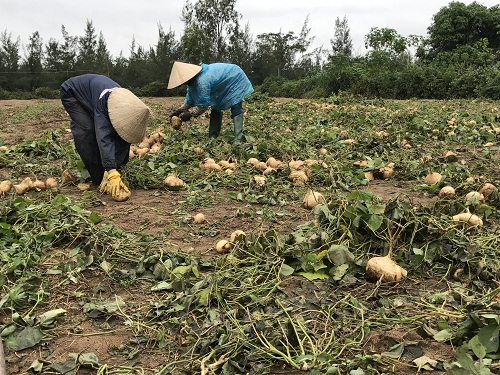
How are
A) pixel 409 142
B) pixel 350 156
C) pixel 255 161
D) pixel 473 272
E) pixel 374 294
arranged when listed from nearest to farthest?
pixel 374 294, pixel 473 272, pixel 255 161, pixel 350 156, pixel 409 142

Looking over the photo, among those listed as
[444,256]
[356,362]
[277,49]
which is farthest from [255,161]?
[277,49]

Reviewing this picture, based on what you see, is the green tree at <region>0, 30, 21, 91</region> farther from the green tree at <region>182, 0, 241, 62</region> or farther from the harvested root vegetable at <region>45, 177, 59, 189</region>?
the harvested root vegetable at <region>45, 177, 59, 189</region>

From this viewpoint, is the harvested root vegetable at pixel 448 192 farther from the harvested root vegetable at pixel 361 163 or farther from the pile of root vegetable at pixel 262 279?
the harvested root vegetable at pixel 361 163

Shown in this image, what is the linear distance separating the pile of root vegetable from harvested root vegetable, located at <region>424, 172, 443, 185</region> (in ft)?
0.04

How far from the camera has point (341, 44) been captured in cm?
3156

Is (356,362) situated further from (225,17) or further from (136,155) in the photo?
(225,17)

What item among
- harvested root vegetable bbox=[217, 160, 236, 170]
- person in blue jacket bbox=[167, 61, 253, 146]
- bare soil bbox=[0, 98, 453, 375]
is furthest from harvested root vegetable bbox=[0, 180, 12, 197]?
person in blue jacket bbox=[167, 61, 253, 146]

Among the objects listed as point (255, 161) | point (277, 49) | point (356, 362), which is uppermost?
point (277, 49)

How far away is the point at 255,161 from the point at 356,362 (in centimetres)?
331

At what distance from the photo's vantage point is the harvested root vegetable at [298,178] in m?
4.42

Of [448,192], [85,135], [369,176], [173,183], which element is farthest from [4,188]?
[448,192]

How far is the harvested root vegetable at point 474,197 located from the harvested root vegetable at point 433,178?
25.5 inches

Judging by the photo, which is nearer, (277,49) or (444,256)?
(444,256)

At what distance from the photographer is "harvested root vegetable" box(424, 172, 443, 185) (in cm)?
421
